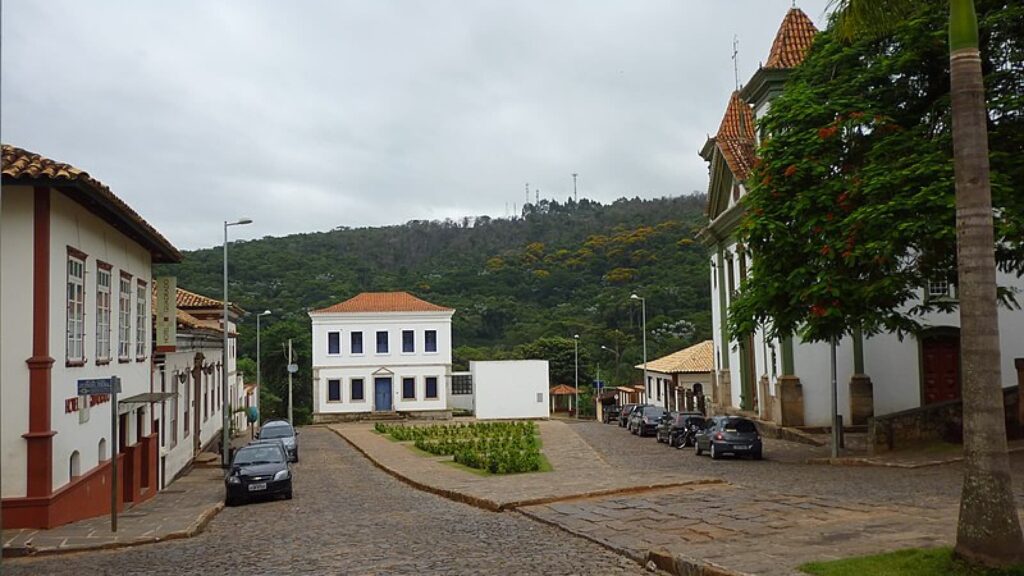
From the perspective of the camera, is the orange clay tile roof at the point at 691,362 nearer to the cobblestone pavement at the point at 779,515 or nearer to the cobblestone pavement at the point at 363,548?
the cobblestone pavement at the point at 779,515

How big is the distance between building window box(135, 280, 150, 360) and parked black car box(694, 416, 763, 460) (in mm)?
15925

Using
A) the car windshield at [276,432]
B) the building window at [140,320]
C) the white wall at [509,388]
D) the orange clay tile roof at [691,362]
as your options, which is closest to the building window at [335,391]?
the white wall at [509,388]

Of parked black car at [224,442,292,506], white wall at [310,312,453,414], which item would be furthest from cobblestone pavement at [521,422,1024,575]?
white wall at [310,312,453,414]

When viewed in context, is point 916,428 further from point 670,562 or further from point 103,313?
point 103,313

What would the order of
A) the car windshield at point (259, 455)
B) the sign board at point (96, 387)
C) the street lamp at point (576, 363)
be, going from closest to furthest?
the sign board at point (96, 387) < the car windshield at point (259, 455) < the street lamp at point (576, 363)

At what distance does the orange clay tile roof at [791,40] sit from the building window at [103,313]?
2313 cm

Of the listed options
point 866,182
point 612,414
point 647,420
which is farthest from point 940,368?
point 612,414

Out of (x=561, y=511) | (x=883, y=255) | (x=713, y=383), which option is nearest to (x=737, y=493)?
(x=561, y=511)

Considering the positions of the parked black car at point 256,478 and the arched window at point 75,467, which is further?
the parked black car at point 256,478

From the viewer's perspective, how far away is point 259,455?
2334 centimetres

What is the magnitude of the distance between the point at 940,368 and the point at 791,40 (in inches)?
503

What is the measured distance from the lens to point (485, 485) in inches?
875

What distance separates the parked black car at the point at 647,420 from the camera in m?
39.8

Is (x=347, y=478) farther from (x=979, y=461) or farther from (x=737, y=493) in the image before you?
(x=979, y=461)
